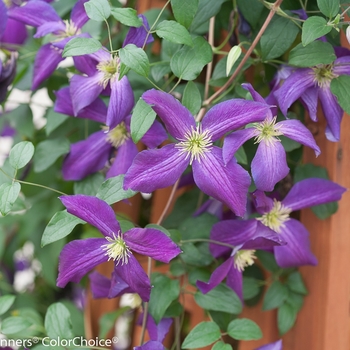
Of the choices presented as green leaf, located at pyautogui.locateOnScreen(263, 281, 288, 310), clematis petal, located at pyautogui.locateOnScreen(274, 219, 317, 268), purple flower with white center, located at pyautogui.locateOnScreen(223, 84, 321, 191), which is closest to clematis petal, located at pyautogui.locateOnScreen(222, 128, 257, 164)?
purple flower with white center, located at pyautogui.locateOnScreen(223, 84, 321, 191)

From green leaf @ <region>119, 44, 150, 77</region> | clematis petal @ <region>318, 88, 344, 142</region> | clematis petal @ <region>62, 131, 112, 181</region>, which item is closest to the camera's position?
green leaf @ <region>119, 44, 150, 77</region>

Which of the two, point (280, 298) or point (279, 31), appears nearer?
point (279, 31)

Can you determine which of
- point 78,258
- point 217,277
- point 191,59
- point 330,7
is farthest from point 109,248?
point 330,7

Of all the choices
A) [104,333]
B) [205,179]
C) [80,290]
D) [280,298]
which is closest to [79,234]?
[104,333]

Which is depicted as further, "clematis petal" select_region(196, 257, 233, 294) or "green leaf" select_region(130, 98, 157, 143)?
"clematis petal" select_region(196, 257, 233, 294)

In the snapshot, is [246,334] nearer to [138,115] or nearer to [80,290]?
[138,115]

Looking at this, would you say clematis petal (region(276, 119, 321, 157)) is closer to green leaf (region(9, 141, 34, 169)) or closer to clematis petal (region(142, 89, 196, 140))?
clematis petal (region(142, 89, 196, 140))
